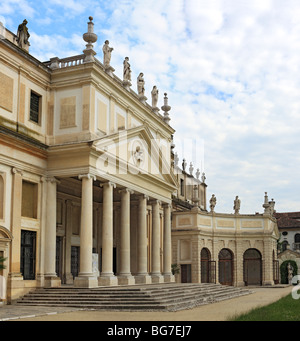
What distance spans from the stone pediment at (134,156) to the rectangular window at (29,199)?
3.78 m

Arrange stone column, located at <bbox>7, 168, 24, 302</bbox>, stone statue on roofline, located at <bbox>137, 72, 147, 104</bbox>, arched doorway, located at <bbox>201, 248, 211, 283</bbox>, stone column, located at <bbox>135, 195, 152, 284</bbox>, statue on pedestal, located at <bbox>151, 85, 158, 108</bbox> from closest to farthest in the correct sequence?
stone column, located at <bbox>7, 168, 24, 302</bbox> < stone column, located at <bbox>135, 195, 152, 284</bbox> < stone statue on roofline, located at <bbox>137, 72, 147, 104</bbox> < statue on pedestal, located at <bbox>151, 85, 158, 108</bbox> < arched doorway, located at <bbox>201, 248, 211, 283</bbox>

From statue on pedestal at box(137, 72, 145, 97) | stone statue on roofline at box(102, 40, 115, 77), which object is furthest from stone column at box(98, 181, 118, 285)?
statue on pedestal at box(137, 72, 145, 97)

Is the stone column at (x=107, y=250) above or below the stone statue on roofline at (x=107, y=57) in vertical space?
below

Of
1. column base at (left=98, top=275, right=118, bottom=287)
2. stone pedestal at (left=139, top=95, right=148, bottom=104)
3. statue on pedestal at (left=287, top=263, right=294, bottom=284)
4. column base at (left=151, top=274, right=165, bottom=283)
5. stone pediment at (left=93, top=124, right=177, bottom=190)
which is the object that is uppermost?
stone pedestal at (left=139, top=95, right=148, bottom=104)

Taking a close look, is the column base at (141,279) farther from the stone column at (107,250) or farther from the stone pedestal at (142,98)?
the stone pedestal at (142,98)

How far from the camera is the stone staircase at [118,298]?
23.2 meters

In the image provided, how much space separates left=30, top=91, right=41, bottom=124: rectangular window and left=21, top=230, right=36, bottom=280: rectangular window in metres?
6.47

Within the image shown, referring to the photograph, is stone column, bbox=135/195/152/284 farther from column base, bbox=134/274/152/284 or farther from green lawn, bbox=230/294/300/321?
green lawn, bbox=230/294/300/321

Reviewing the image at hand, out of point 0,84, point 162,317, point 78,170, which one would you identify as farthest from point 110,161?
point 162,317

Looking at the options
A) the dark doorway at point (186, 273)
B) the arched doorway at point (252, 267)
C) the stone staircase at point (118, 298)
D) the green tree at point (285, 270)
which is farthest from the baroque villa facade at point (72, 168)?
the green tree at point (285, 270)

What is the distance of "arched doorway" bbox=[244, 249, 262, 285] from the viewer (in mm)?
51800

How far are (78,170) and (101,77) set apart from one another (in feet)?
19.6

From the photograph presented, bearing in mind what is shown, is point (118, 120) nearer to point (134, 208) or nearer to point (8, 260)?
point (134, 208)

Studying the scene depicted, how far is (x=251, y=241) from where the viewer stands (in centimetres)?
5141
